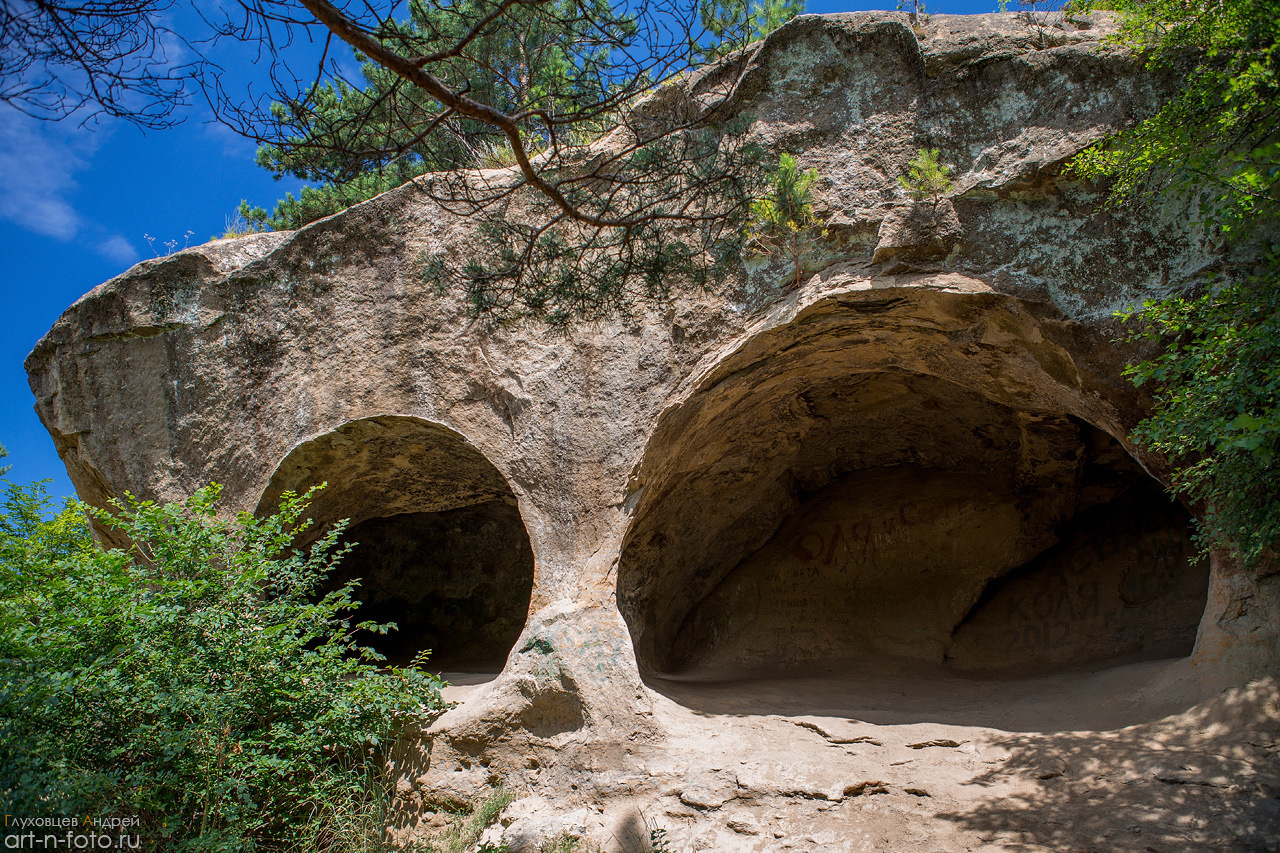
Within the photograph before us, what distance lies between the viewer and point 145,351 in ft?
21.2

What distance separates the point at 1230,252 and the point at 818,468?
4253mm

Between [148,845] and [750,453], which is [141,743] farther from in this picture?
[750,453]

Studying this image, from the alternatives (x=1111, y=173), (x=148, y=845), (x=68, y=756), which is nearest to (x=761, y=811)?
(x=148, y=845)

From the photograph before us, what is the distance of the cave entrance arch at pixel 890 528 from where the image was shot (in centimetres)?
575

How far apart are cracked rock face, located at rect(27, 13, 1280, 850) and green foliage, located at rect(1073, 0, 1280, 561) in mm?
289

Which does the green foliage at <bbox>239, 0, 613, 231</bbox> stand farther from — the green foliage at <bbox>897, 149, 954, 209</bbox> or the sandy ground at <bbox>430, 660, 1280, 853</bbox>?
the sandy ground at <bbox>430, 660, 1280, 853</bbox>

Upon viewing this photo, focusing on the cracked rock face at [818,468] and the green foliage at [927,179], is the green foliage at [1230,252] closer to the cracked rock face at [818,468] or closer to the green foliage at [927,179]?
the cracked rock face at [818,468]

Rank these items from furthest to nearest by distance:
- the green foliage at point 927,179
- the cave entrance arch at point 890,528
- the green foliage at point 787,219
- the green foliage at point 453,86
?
1. the cave entrance arch at point 890,528
2. the green foliage at point 927,179
3. the green foliage at point 787,219
4. the green foliage at point 453,86

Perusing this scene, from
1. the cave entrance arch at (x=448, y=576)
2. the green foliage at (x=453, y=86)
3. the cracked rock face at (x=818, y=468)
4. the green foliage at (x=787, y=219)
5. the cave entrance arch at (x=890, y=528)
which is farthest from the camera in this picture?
Answer: the cave entrance arch at (x=448, y=576)

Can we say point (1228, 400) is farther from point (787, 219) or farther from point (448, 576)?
point (448, 576)

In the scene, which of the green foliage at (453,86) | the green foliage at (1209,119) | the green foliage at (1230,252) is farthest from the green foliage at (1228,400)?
the green foliage at (453,86)

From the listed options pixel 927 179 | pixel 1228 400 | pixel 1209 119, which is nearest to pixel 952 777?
pixel 1228 400

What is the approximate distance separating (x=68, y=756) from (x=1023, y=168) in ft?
19.8

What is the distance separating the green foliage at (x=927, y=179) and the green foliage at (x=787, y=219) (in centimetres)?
59
